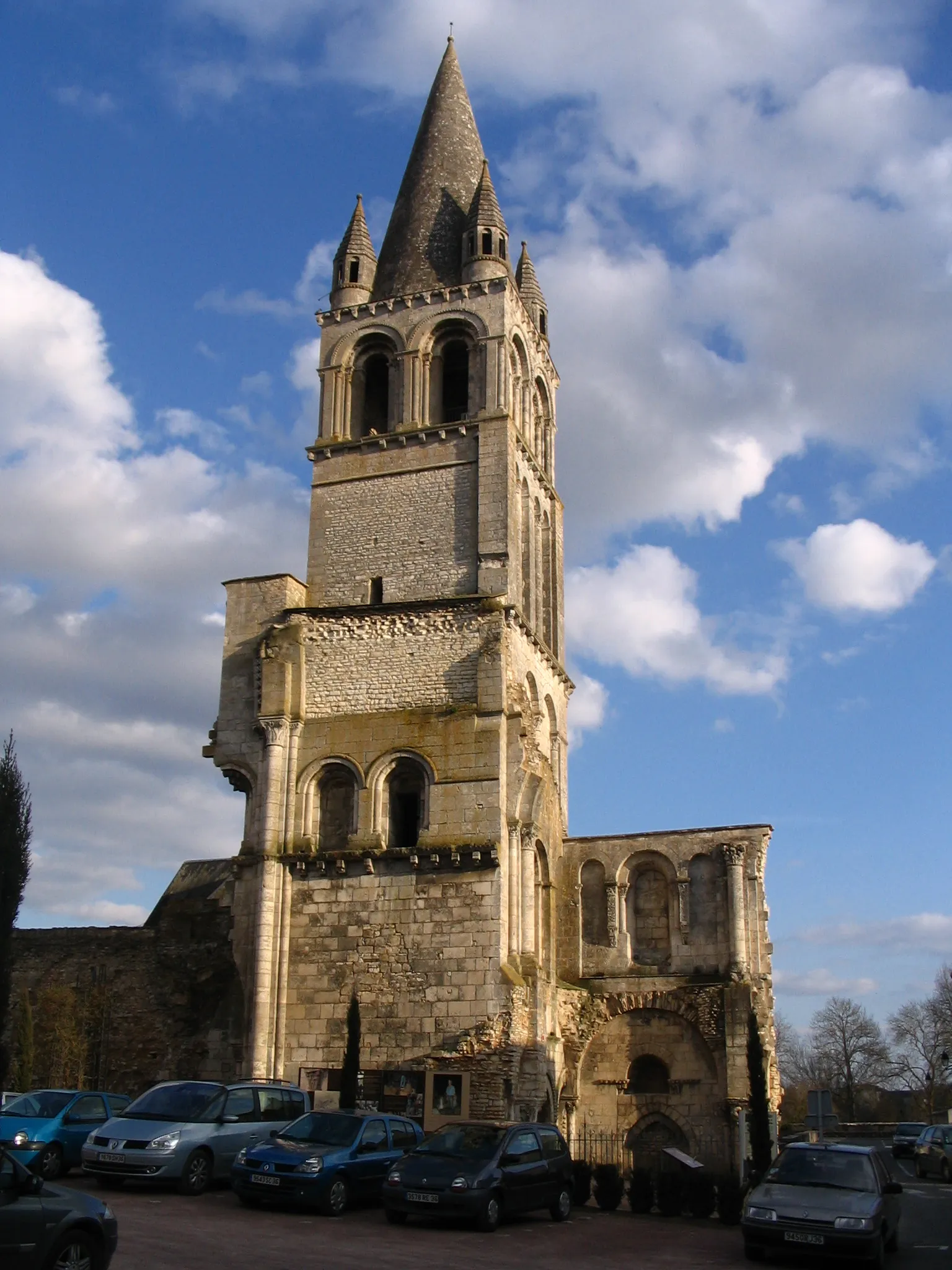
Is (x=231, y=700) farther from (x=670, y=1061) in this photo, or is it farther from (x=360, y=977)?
(x=670, y=1061)

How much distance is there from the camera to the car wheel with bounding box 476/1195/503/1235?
15633mm

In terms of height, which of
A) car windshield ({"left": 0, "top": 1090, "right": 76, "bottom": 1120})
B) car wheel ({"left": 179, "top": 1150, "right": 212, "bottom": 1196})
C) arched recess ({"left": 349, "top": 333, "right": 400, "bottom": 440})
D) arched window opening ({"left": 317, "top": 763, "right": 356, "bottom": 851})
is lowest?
car wheel ({"left": 179, "top": 1150, "right": 212, "bottom": 1196})

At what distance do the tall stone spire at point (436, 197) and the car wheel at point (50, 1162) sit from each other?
2372 cm

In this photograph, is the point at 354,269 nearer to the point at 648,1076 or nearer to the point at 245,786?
the point at 245,786

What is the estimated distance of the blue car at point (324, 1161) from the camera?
15789 millimetres

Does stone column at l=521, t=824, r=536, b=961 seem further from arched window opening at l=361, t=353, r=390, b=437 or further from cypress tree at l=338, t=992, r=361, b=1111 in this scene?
arched window opening at l=361, t=353, r=390, b=437

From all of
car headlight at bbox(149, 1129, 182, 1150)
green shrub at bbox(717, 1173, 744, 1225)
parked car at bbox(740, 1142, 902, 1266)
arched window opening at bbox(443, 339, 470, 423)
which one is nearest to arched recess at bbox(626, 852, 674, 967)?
green shrub at bbox(717, 1173, 744, 1225)

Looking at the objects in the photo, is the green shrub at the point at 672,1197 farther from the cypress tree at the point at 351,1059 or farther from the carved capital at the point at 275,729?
the carved capital at the point at 275,729

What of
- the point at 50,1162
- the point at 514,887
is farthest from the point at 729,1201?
the point at 514,887

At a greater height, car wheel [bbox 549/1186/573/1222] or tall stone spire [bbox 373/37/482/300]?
tall stone spire [bbox 373/37/482/300]

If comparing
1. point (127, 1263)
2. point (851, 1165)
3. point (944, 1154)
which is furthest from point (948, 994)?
point (127, 1263)

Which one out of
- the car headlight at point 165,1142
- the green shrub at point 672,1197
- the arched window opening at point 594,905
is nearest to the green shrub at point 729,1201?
the green shrub at point 672,1197

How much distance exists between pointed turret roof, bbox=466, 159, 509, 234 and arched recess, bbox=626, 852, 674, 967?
17167 millimetres

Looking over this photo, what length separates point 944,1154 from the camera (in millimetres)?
29188
